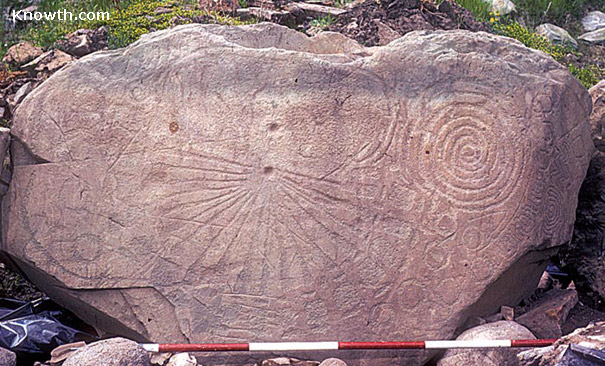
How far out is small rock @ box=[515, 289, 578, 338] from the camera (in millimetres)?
3453

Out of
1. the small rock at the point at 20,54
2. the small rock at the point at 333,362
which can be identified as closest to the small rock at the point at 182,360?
the small rock at the point at 333,362

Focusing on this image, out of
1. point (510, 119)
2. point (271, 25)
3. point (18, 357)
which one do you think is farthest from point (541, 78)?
point (18, 357)

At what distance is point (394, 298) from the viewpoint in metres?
3.21

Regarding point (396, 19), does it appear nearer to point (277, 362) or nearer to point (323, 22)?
point (323, 22)

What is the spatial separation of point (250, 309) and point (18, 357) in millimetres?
1095

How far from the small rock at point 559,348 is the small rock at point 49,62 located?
3.72 metres

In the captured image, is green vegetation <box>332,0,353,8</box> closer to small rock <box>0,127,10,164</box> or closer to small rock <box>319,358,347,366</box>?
small rock <box>0,127,10,164</box>

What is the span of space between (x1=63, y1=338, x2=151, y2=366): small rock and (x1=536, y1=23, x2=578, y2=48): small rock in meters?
5.36

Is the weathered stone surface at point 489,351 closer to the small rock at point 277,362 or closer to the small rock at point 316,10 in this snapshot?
the small rock at point 277,362

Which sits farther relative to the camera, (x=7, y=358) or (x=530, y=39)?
(x=530, y=39)

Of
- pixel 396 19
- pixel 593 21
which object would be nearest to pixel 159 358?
pixel 396 19

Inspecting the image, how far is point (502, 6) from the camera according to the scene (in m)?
6.82

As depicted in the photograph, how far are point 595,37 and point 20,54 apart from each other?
17.5 feet

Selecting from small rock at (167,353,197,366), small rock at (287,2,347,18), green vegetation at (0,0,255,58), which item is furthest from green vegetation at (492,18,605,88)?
small rock at (167,353,197,366)
